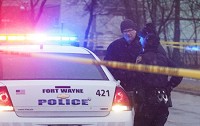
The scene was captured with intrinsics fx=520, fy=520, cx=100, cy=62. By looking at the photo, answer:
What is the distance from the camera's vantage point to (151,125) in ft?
20.2

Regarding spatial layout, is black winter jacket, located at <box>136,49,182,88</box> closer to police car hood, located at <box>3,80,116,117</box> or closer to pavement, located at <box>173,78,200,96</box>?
police car hood, located at <box>3,80,116,117</box>

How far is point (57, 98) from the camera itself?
18.4 ft

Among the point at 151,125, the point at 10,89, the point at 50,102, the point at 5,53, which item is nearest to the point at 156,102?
the point at 151,125

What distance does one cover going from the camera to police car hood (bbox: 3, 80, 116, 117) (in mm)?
5586

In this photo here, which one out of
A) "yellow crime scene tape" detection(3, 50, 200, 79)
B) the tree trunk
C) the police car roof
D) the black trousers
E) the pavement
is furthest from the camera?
the tree trunk

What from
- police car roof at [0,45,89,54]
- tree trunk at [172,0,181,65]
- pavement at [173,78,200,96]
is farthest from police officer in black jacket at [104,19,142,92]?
tree trunk at [172,0,181,65]

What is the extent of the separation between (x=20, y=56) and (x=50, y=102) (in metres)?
1.14

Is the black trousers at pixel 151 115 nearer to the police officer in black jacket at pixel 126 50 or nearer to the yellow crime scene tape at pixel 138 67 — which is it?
the yellow crime scene tape at pixel 138 67

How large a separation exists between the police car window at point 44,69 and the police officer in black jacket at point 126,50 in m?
0.83

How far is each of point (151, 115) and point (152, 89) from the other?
0.33 meters

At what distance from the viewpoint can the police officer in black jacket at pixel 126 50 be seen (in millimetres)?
7168

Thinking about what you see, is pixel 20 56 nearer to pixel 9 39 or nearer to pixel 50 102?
pixel 50 102

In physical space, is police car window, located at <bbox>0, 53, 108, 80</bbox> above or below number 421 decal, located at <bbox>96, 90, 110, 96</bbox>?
above

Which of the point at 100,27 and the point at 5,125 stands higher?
the point at 5,125
